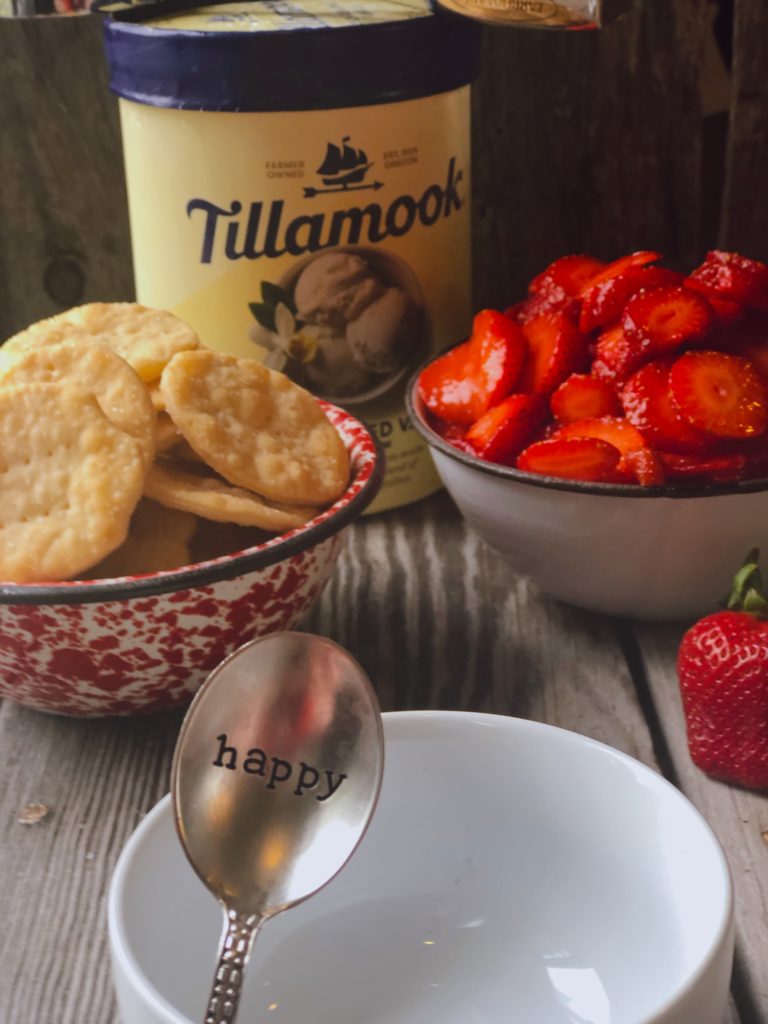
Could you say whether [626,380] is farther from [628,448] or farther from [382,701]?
[382,701]

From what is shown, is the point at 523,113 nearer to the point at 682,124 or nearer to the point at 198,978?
the point at 682,124

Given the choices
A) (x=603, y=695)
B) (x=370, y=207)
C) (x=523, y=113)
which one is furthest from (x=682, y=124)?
(x=603, y=695)

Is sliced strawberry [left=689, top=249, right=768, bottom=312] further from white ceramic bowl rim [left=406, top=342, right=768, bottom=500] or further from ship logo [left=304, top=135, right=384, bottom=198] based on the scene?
ship logo [left=304, top=135, right=384, bottom=198]

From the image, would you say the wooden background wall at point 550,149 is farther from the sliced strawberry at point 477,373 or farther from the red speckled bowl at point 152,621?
the red speckled bowl at point 152,621

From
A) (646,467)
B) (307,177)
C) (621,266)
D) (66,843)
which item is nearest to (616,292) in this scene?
(621,266)

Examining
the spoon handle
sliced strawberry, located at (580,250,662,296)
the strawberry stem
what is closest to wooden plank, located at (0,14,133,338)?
sliced strawberry, located at (580,250,662,296)

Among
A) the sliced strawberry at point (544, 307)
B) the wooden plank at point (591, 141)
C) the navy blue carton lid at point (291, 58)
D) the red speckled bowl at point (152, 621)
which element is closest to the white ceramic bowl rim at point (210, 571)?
the red speckled bowl at point (152, 621)
